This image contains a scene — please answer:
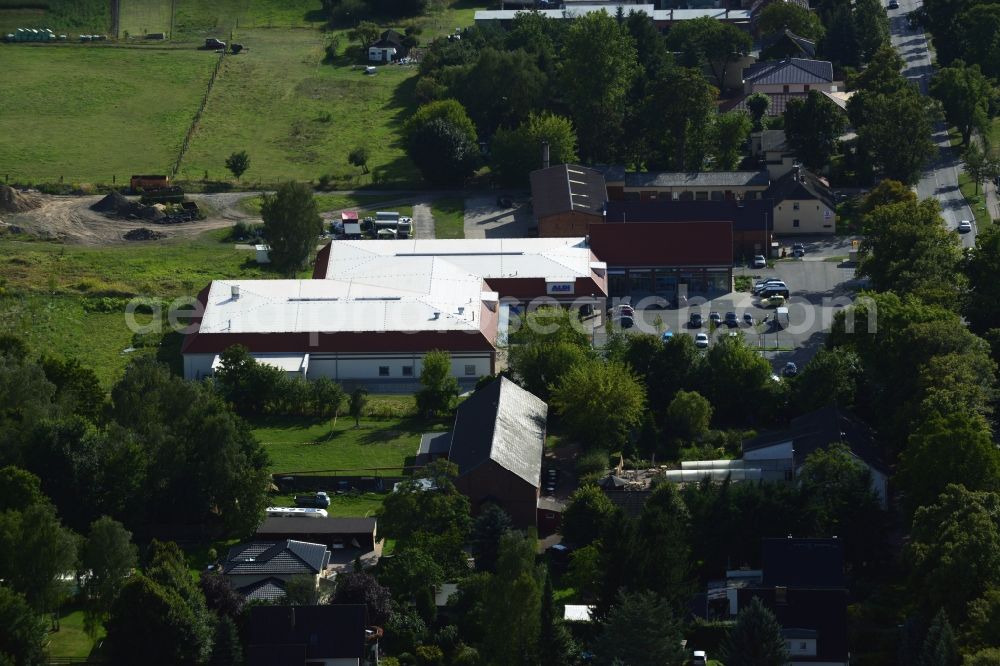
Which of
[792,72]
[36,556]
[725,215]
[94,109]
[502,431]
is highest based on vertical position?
[792,72]

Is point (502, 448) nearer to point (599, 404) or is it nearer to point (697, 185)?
point (599, 404)

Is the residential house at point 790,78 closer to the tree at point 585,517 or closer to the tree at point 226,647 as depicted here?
the tree at point 585,517

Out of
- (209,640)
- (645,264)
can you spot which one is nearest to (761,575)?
(209,640)

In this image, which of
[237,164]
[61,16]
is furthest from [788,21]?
[61,16]

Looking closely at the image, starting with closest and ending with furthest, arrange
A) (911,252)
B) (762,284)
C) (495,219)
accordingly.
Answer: (911,252) → (762,284) → (495,219)

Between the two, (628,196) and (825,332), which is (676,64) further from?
(825,332)

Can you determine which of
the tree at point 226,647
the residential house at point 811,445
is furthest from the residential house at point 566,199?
the tree at point 226,647

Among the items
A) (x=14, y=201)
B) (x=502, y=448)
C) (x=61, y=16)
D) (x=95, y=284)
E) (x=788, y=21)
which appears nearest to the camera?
(x=502, y=448)
